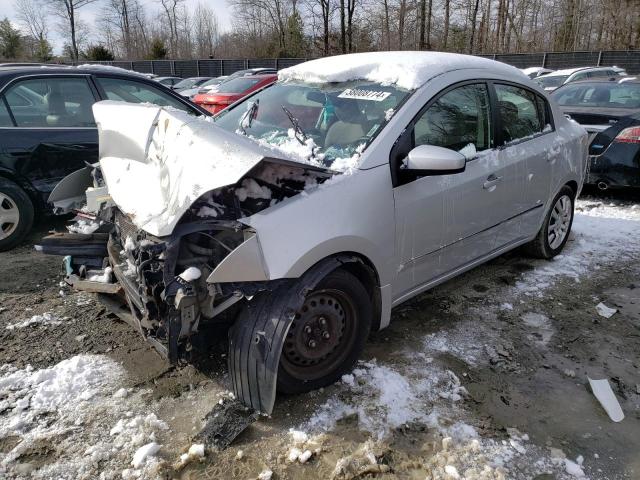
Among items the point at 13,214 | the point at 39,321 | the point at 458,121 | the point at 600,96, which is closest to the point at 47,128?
the point at 13,214

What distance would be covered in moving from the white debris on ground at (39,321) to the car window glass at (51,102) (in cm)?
220

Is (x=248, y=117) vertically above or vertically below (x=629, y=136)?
above

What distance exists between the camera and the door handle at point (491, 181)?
11.7 ft

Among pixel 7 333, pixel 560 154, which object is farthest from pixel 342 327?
pixel 560 154

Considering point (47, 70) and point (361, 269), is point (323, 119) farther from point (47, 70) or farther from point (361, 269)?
point (47, 70)

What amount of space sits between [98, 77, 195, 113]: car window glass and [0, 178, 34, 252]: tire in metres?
1.37

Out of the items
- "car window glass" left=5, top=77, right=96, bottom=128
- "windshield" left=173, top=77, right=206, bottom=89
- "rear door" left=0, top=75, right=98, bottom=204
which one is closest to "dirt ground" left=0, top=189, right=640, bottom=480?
"rear door" left=0, top=75, right=98, bottom=204

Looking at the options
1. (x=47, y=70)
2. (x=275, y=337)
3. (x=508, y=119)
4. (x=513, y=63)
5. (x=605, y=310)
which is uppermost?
(x=513, y=63)

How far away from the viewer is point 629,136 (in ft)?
21.0

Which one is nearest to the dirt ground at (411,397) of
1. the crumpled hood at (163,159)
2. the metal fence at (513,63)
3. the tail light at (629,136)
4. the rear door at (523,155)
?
the rear door at (523,155)

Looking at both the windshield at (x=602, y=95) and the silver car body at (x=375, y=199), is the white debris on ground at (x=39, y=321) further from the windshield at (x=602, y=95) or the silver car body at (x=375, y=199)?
the windshield at (x=602, y=95)

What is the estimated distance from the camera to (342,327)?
2.87 m

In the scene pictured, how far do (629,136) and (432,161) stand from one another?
16.1 feet

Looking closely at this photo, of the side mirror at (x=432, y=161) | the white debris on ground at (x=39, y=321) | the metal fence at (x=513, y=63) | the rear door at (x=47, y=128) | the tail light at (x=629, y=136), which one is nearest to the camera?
the side mirror at (x=432, y=161)
